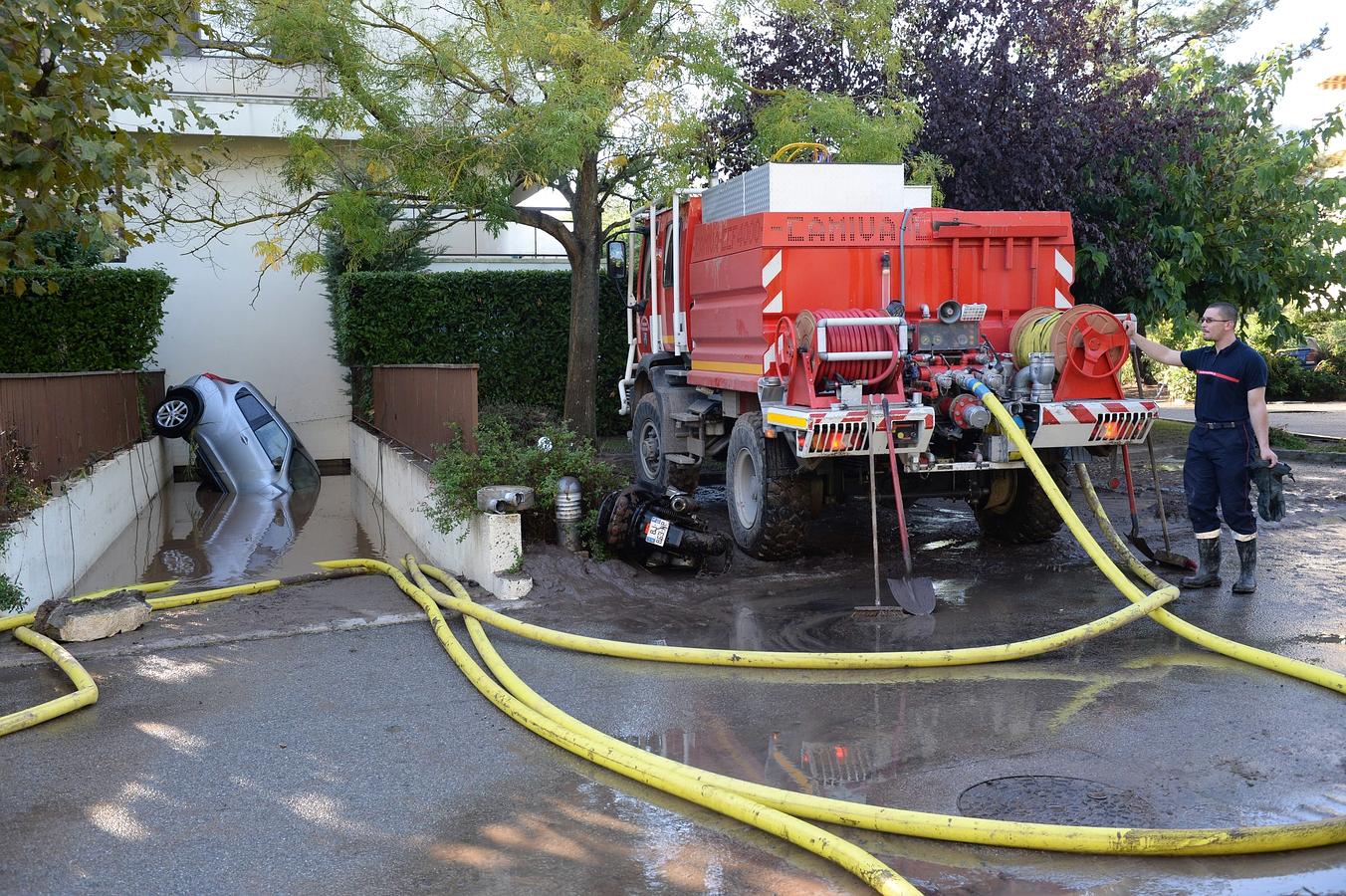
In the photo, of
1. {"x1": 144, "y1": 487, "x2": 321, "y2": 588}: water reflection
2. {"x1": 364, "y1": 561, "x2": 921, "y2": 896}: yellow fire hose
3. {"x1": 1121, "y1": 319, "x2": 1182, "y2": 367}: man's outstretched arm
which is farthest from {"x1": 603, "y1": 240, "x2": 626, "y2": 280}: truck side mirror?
{"x1": 364, "y1": 561, "x2": 921, "y2": 896}: yellow fire hose

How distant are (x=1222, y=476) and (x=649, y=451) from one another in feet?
18.3

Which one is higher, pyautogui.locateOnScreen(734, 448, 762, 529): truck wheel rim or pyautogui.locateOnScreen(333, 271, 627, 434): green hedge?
pyautogui.locateOnScreen(333, 271, 627, 434): green hedge

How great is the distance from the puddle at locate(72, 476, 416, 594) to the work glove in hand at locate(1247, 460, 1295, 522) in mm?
6885

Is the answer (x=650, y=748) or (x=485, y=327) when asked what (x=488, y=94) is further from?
(x=650, y=748)

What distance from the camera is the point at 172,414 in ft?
50.3

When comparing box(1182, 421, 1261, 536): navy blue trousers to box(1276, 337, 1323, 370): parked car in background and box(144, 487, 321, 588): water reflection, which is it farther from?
box(1276, 337, 1323, 370): parked car in background

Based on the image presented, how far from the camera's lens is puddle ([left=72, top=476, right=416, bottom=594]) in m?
9.80

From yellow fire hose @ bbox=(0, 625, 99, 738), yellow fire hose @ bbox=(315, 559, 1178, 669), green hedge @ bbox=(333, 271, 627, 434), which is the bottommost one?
yellow fire hose @ bbox=(0, 625, 99, 738)

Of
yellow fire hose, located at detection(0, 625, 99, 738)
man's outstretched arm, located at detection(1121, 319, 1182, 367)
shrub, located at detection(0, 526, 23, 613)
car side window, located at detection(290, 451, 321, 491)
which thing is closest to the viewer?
yellow fire hose, located at detection(0, 625, 99, 738)

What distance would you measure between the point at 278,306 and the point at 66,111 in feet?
37.4

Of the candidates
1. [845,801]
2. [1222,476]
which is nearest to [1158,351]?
[1222,476]

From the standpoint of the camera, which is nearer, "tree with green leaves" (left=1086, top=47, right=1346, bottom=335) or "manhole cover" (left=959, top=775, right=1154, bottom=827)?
"manhole cover" (left=959, top=775, right=1154, bottom=827)

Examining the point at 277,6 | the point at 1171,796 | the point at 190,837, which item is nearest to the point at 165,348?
the point at 277,6

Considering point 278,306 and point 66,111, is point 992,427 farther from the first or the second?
point 278,306
